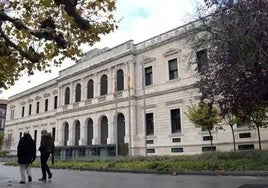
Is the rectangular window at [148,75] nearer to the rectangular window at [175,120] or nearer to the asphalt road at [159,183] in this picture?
the rectangular window at [175,120]

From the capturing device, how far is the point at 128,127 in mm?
32969

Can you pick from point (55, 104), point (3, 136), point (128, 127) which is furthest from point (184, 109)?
point (3, 136)

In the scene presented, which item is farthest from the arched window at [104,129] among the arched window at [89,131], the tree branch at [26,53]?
the tree branch at [26,53]

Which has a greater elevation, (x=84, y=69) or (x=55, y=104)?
(x=84, y=69)

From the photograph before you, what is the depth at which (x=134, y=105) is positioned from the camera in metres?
33.2

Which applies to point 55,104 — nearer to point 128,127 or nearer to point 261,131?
point 128,127

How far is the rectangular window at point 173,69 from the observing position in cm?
3106

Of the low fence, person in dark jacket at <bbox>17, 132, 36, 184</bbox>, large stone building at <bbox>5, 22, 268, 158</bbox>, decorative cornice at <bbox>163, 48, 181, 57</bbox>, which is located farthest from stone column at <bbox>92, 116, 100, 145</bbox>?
person in dark jacket at <bbox>17, 132, 36, 184</bbox>

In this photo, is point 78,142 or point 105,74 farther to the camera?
point 78,142

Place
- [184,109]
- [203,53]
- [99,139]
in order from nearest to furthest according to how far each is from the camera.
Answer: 1. [203,53]
2. [184,109]
3. [99,139]

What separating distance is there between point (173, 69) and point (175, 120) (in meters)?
4.77

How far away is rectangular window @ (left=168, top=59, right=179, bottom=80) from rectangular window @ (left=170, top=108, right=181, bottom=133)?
3187mm

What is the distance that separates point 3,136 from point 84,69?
26.7m

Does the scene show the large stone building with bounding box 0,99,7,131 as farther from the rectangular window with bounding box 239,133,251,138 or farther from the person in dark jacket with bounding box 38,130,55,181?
the person in dark jacket with bounding box 38,130,55,181
